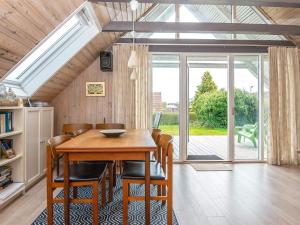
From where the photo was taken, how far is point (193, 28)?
408 cm

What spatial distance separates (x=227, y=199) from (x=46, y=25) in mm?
2882

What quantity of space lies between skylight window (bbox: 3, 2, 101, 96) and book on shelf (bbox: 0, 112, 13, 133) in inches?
26.3

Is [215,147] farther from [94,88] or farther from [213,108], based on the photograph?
[94,88]

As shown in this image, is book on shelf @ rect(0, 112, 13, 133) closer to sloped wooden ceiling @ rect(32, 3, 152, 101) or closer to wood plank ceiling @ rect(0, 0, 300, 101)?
wood plank ceiling @ rect(0, 0, 300, 101)

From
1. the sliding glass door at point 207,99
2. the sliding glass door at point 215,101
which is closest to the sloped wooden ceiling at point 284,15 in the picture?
the sliding glass door at point 215,101

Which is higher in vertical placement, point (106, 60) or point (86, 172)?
point (106, 60)

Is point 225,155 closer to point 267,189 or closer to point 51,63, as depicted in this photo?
point 267,189

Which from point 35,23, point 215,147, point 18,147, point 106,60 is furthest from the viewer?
point 215,147

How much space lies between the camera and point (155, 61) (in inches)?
203

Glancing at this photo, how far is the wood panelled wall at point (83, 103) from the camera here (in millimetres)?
4934

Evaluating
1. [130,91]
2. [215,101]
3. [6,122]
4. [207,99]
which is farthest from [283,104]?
[6,122]

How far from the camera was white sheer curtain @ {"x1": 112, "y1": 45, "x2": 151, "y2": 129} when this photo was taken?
4.84m

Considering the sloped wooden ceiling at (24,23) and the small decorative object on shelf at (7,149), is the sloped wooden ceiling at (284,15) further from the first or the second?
the small decorative object on shelf at (7,149)

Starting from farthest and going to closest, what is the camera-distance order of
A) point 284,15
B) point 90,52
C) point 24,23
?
1. point 284,15
2. point 90,52
3. point 24,23
